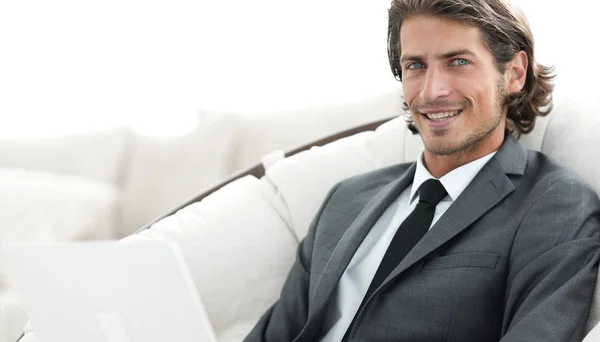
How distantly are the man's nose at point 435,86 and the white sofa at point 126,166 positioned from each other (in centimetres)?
89

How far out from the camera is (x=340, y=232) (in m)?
1.69

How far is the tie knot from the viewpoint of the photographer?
1.54 m

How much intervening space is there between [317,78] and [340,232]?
1355mm

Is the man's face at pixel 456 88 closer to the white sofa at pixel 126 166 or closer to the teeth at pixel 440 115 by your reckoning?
the teeth at pixel 440 115

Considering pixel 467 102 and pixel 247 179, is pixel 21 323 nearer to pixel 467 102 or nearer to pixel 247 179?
pixel 247 179

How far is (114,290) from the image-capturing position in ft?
3.32

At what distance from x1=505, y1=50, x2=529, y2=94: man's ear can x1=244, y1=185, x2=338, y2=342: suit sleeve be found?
21.9 inches

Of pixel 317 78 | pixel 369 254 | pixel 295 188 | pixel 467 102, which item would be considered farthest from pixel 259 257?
pixel 317 78

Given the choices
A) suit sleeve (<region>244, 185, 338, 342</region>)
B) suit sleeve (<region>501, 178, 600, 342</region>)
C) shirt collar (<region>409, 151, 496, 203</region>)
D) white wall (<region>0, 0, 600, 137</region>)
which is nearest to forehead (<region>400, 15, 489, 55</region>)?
shirt collar (<region>409, 151, 496, 203</region>)

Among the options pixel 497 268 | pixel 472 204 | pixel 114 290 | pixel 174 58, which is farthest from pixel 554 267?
pixel 174 58

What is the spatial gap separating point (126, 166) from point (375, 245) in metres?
1.26

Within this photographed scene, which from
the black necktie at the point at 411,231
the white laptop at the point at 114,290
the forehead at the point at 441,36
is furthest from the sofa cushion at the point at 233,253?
the white laptop at the point at 114,290

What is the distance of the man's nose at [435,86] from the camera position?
4.94 feet

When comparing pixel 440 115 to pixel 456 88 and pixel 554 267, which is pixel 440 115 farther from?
pixel 554 267
